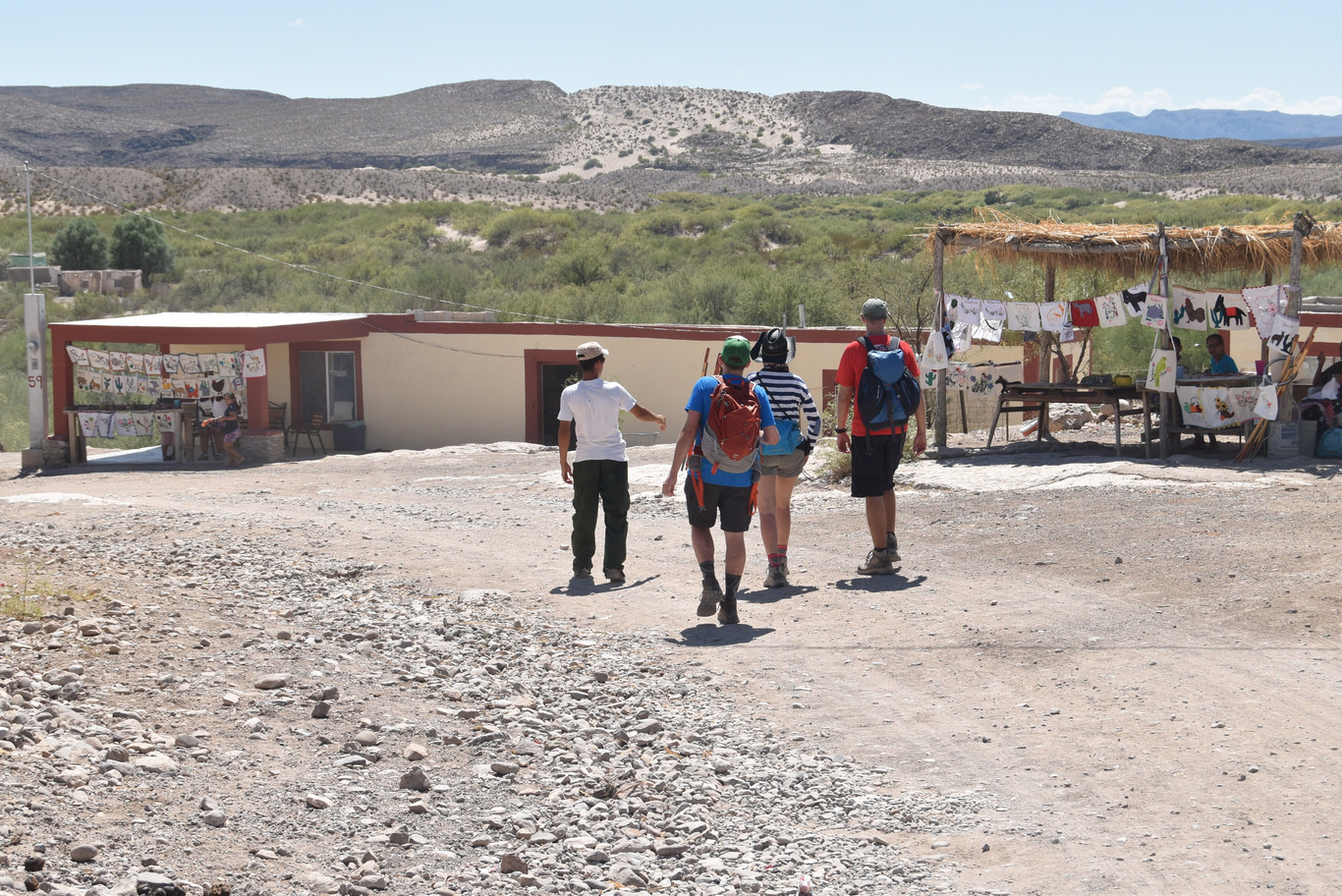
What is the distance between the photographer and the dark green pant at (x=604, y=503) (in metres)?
8.37

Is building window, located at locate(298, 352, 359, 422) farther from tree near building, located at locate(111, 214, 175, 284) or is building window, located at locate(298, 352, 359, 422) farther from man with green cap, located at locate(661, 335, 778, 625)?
tree near building, located at locate(111, 214, 175, 284)

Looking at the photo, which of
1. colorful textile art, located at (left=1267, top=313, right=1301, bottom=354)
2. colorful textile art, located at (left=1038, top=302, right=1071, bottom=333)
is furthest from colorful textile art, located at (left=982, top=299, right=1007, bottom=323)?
colorful textile art, located at (left=1267, top=313, right=1301, bottom=354)

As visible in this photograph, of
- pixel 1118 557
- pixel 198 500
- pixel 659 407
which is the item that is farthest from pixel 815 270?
pixel 1118 557

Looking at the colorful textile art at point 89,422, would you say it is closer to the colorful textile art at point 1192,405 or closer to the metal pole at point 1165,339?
the metal pole at point 1165,339

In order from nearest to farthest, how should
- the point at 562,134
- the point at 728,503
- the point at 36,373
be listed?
the point at 728,503, the point at 36,373, the point at 562,134

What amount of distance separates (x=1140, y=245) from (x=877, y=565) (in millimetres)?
6598

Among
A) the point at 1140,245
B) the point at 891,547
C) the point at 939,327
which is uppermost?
the point at 1140,245

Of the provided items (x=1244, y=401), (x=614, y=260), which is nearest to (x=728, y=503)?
(x=1244, y=401)

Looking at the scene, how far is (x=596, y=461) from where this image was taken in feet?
27.4

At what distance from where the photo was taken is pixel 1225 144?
8531cm

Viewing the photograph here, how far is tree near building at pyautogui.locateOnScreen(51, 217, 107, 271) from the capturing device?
46781 mm

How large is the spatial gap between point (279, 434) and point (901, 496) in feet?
37.6

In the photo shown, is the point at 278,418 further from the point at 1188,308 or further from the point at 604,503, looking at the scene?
the point at 604,503

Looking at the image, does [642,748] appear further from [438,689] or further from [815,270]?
[815,270]
